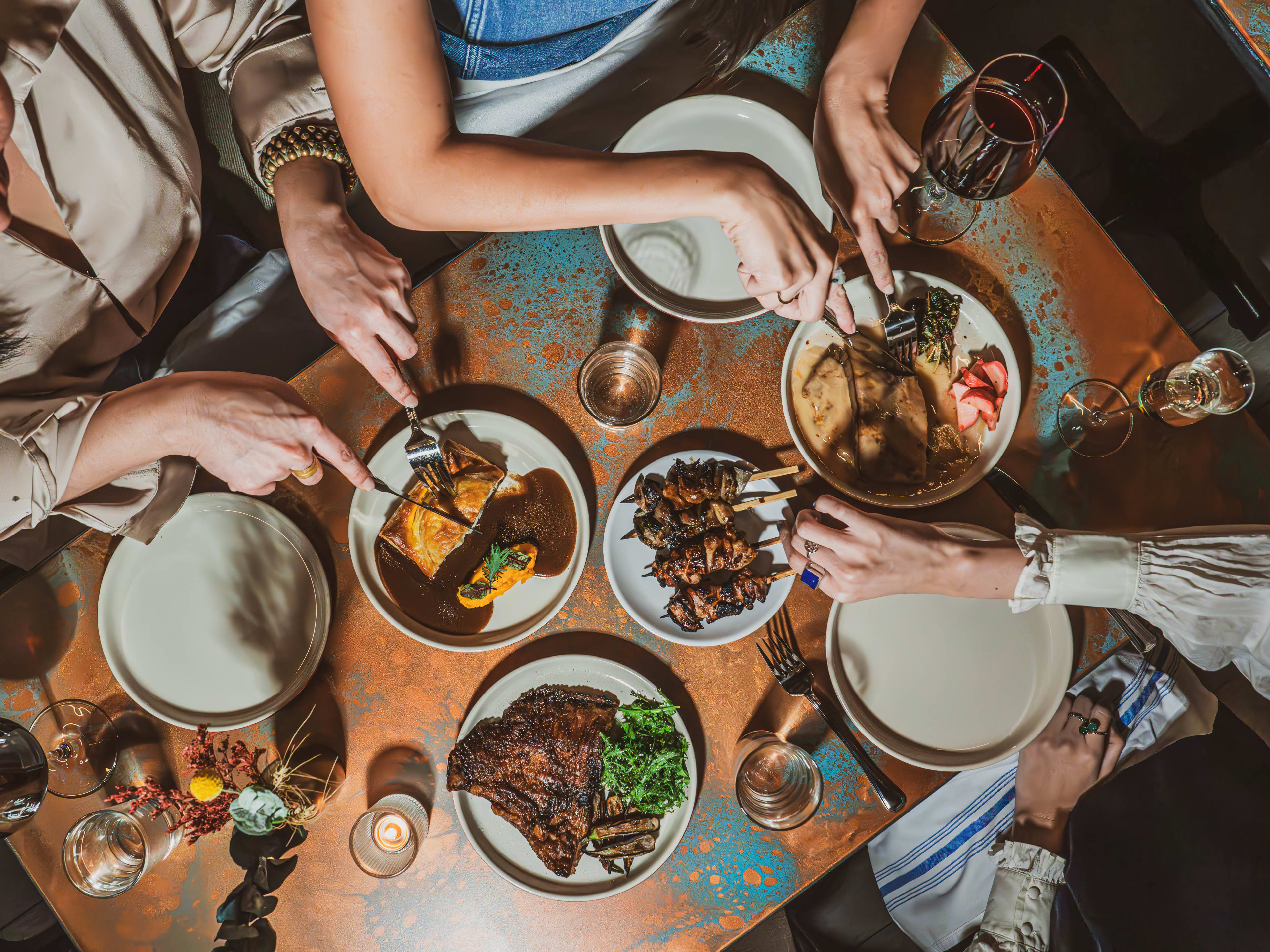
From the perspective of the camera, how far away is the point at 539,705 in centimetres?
207

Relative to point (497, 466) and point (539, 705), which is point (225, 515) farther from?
point (539, 705)

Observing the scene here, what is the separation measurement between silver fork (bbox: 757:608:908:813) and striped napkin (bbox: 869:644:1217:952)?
0.89 metres

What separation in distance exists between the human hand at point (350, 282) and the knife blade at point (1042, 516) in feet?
5.89

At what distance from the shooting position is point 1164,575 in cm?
196

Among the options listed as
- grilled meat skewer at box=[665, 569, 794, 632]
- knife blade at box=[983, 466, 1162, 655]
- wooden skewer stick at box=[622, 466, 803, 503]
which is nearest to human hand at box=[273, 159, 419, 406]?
wooden skewer stick at box=[622, 466, 803, 503]

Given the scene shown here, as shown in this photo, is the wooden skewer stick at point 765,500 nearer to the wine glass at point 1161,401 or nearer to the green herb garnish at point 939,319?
the green herb garnish at point 939,319

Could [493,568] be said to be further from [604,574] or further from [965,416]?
[965,416]

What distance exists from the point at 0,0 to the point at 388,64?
0.85 m

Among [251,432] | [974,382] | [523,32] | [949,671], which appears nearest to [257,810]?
[251,432]

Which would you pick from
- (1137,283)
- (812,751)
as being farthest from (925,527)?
(1137,283)

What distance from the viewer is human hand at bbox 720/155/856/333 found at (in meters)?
1.63

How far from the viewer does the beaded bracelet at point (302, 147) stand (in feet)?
6.63

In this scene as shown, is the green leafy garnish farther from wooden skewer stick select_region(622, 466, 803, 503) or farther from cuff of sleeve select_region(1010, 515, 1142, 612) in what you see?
cuff of sleeve select_region(1010, 515, 1142, 612)

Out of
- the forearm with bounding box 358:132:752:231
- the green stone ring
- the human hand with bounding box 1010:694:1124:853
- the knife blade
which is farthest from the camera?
the human hand with bounding box 1010:694:1124:853
